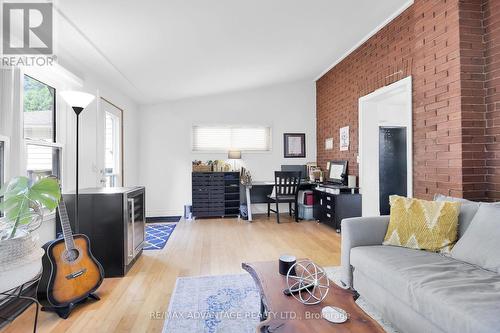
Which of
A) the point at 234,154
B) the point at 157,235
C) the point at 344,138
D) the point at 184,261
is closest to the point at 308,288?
the point at 184,261

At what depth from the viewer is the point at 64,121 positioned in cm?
275

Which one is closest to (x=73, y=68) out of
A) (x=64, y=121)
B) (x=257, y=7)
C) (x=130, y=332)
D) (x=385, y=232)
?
(x=64, y=121)

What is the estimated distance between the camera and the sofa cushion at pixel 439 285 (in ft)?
3.79

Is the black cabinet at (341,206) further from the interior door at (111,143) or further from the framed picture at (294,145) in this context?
the interior door at (111,143)

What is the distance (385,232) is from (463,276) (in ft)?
2.14

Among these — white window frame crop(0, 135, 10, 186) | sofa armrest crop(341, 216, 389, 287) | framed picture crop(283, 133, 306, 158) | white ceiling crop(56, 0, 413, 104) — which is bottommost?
sofa armrest crop(341, 216, 389, 287)

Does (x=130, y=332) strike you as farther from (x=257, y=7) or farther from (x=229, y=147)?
(x=229, y=147)

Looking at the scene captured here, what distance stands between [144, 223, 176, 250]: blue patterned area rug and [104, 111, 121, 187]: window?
0.92 meters

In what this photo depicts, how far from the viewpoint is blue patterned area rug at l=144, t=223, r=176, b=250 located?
3.45 m

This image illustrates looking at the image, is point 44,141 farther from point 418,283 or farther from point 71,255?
point 418,283

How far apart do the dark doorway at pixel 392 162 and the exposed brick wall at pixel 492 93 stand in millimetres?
2124

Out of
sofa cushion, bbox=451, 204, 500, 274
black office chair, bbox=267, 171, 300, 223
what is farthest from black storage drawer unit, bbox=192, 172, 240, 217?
sofa cushion, bbox=451, 204, 500, 274

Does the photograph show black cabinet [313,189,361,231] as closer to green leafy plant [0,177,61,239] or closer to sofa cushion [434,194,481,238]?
sofa cushion [434,194,481,238]

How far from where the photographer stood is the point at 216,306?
196cm
